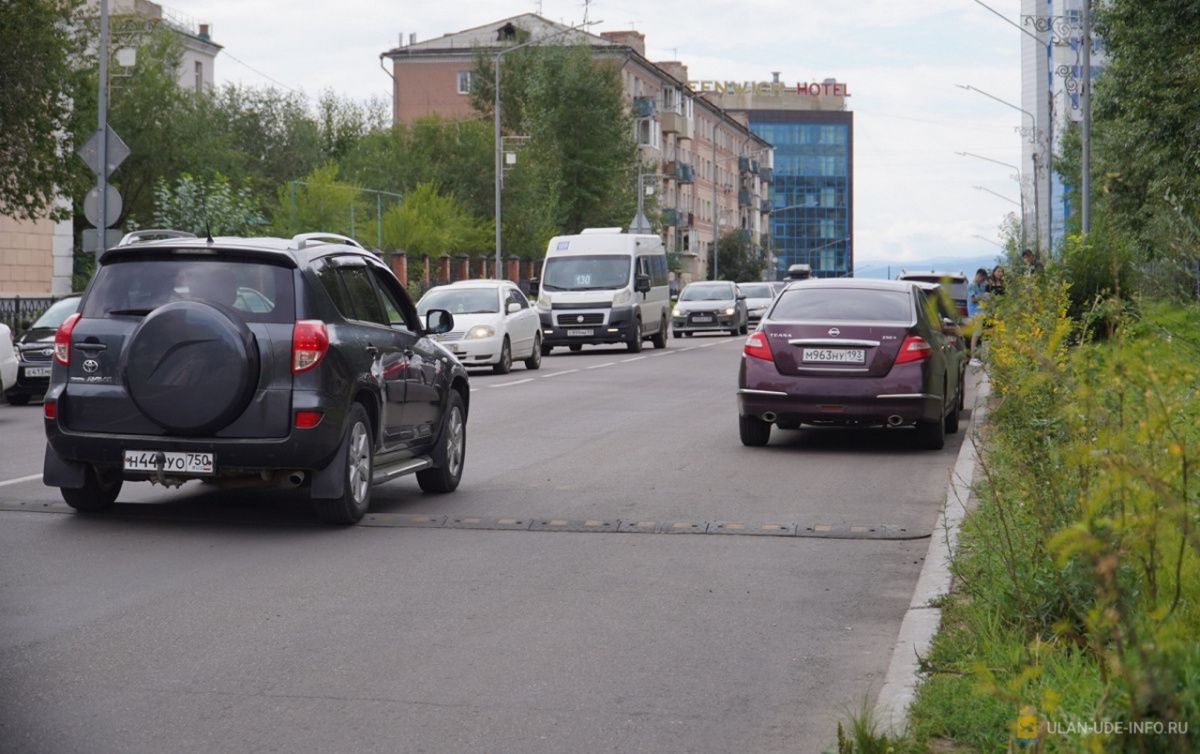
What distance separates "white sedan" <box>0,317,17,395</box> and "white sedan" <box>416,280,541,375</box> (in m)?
9.06

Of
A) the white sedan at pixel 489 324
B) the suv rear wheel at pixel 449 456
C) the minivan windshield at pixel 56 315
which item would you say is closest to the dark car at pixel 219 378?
the suv rear wheel at pixel 449 456

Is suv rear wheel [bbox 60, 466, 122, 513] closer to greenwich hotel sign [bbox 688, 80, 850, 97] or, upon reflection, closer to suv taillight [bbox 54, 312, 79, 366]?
suv taillight [bbox 54, 312, 79, 366]

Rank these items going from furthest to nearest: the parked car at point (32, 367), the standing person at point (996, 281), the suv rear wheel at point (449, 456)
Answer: the standing person at point (996, 281) → the parked car at point (32, 367) → the suv rear wheel at point (449, 456)

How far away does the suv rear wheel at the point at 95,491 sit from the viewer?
35.3ft

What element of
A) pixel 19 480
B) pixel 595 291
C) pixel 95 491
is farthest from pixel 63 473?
pixel 595 291

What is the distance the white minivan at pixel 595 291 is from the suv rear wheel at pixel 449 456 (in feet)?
86.8

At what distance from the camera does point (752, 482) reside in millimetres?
13133

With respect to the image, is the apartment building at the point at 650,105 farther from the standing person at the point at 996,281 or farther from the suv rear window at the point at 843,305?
→ the suv rear window at the point at 843,305

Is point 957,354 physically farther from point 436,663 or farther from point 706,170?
point 706,170

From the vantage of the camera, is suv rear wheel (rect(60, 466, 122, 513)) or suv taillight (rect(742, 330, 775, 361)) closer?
suv rear wheel (rect(60, 466, 122, 513))

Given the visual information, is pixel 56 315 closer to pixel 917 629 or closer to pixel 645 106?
pixel 917 629

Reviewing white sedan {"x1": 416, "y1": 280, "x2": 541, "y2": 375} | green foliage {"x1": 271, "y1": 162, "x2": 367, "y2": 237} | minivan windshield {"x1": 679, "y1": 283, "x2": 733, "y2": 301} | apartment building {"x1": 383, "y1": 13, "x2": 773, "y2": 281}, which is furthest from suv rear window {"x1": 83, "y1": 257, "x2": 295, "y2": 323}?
apartment building {"x1": 383, "y1": 13, "x2": 773, "y2": 281}

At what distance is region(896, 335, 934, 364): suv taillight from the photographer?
50.1ft

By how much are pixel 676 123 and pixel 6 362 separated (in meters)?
93.0
